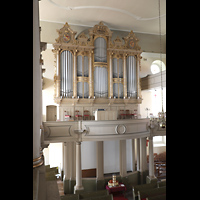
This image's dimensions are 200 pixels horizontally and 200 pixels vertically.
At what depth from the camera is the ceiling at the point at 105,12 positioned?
12145mm

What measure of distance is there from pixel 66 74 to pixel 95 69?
1964mm

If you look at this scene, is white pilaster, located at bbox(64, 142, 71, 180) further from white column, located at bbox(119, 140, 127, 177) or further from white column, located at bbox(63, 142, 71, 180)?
white column, located at bbox(119, 140, 127, 177)

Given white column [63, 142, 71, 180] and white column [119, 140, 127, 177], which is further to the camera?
white column [119, 140, 127, 177]

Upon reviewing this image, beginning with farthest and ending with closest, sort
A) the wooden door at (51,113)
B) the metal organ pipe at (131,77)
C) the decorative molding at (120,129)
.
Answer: the wooden door at (51,113), the metal organ pipe at (131,77), the decorative molding at (120,129)

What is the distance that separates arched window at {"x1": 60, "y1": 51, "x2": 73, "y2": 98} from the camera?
11797 millimetres

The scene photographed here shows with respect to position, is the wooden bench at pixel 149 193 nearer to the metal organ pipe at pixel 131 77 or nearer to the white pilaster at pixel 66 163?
the white pilaster at pixel 66 163

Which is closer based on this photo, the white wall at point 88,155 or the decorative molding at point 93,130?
the decorative molding at point 93,130

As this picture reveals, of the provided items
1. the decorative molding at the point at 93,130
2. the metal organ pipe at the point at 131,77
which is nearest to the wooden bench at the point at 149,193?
the decorative molding at the point at 93,130

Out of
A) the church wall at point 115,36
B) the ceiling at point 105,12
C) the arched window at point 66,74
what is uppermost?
the ceiling at point 105,12

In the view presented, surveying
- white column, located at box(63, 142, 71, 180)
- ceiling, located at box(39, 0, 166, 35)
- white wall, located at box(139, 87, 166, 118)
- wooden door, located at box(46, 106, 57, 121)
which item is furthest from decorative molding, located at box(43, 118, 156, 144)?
ceiling, located at box(39, 0, 166, 35)

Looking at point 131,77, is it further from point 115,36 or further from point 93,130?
point 93,130

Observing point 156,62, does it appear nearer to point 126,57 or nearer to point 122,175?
point 126,57

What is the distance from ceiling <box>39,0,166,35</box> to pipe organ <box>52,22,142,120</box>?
1.06 meters

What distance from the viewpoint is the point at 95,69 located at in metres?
12.7
